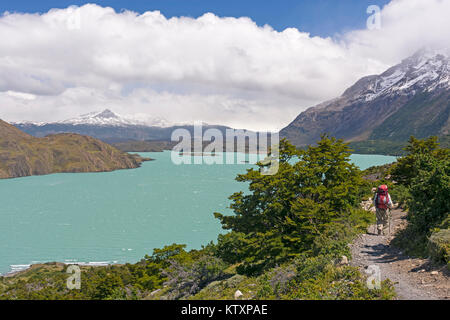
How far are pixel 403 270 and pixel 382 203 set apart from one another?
6969mm

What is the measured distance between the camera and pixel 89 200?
547 ft

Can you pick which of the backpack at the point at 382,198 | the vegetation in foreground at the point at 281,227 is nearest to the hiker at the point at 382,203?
the backpack at the point at 382,198

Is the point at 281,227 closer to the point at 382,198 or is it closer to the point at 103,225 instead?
the point at 382,198

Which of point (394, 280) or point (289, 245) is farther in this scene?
point (289, 245)

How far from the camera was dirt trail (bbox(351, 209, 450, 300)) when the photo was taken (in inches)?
505

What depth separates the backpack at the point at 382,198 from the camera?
21.8 m

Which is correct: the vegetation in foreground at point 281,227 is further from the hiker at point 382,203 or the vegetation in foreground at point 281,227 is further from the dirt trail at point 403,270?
the hiker at point 382,203

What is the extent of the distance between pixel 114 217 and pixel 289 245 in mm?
108790

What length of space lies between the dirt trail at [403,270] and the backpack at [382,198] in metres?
2.39

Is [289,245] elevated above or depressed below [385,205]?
below

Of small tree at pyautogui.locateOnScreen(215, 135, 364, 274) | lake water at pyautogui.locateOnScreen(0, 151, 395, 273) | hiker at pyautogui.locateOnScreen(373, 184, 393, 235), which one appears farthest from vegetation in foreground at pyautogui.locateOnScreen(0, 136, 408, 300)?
lake water at pyautogui.locateOnScreen(0, 151, 395, 273)
